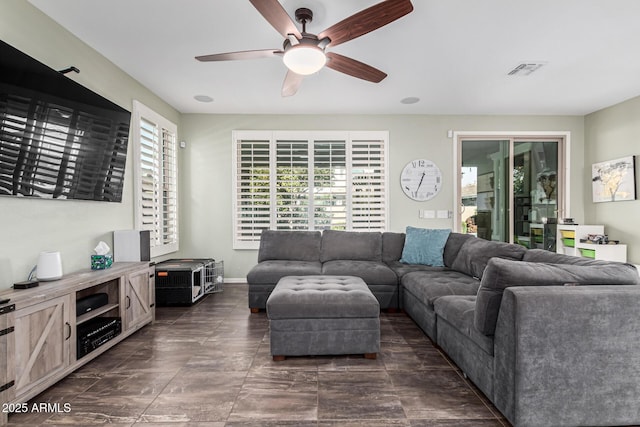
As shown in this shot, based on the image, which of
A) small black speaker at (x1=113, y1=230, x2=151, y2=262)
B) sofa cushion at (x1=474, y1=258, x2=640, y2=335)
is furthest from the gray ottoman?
small black speaker at (x1=113, y1=230, x2=151, y2=262)

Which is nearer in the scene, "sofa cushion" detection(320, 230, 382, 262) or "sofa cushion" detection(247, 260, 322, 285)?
"sofa cushion" detection(247, 260, 322, 285)

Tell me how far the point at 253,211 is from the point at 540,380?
413cm

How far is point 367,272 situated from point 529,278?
2.07m

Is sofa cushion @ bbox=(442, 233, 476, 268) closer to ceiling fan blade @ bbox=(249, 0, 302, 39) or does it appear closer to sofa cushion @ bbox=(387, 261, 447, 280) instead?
sofa cushion @ bbox=(387, 261, 447, 280)

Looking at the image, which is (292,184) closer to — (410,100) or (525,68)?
(410,100)

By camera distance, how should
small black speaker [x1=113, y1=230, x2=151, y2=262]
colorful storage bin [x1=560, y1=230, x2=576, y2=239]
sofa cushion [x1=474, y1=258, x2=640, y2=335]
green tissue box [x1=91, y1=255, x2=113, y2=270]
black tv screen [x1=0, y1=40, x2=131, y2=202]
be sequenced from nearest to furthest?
sofa cushion [x1=474, y1=258, x2=640, y2=335] < black tv screen [x1=0, y1=40, x2=131, y2=202] < green tissue box [x1=91, y1=255, x2=113, y2=270] < small black speaker [x1=113, y1=230, x2=151, y2=262] < colorful storage bin [x1=560, y1=230, x2=576, y2=239]

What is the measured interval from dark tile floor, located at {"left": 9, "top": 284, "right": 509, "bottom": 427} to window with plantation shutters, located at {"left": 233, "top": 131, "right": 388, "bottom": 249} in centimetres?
233

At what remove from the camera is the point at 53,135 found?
7.70ft

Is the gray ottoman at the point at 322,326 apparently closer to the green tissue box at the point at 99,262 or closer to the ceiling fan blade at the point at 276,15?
the green tissue box at the point at 99,262

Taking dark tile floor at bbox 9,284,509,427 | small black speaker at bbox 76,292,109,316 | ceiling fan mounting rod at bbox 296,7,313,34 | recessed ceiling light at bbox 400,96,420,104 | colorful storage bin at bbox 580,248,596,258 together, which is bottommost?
dark tile floor at bbox 9,284,509,427

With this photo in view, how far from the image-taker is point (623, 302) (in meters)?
1.60

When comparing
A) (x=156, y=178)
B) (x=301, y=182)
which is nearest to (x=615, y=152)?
A: (x=301, y=182)

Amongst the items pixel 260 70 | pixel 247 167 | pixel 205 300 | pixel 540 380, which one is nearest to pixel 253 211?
pixel 247 167

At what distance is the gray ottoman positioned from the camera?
2443mm
